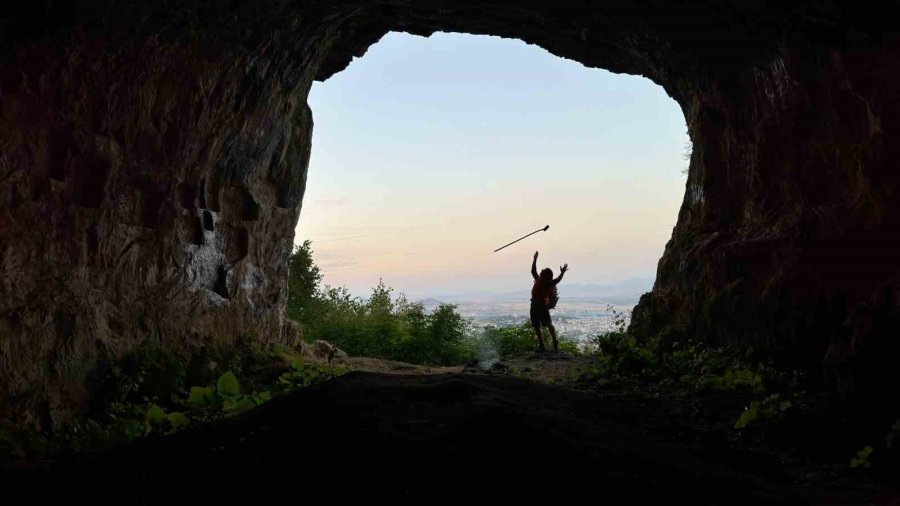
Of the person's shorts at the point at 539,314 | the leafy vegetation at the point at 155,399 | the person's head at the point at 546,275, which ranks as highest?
the person's head at the point at 546,275

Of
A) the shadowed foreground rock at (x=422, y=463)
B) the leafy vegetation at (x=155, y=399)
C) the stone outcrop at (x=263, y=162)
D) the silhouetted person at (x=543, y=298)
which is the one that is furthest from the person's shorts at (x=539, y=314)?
the shadowed foreground rock at (x=422, y=463)

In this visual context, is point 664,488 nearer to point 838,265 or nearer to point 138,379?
point 838,265

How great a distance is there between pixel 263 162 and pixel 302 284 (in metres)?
11.5

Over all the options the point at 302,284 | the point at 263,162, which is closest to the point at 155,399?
the point at 263,162

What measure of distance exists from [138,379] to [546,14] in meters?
8.64

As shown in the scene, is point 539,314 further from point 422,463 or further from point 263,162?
point 422,463

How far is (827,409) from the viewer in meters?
4.72

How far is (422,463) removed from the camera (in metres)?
3.27

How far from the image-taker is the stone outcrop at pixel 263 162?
20.4 feet

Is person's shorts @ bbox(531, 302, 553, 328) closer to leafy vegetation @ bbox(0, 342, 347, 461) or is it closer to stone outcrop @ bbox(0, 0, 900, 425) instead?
stone outcrop @ bbox(0, 0, 900, 425)

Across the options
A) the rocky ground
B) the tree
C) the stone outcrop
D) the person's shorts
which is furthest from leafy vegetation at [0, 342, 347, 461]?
the tree

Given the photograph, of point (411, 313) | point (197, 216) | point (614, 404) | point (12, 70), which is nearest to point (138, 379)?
point (197, 216)

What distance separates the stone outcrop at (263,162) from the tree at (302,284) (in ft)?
32.4

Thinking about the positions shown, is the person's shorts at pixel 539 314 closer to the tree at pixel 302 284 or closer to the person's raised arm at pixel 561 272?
the person's raised arm at pixel 561 272
